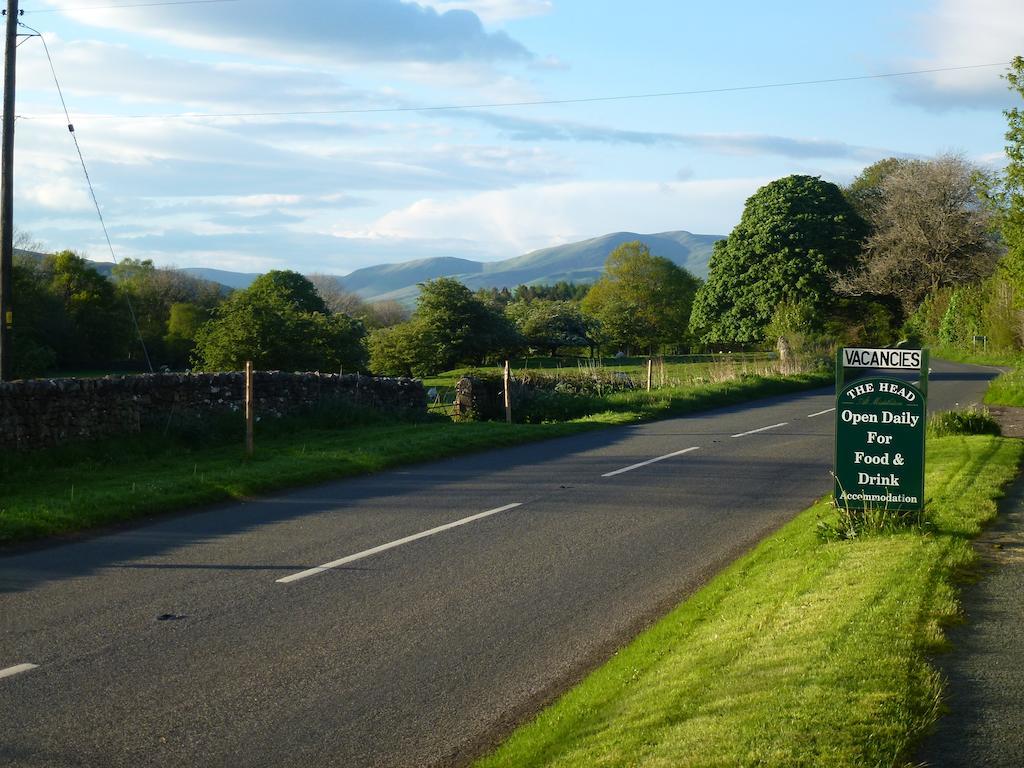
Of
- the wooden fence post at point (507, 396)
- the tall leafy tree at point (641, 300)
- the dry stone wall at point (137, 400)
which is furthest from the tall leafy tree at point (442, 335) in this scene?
the tall leafy tree at point (641, 300)

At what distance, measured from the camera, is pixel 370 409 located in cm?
2242

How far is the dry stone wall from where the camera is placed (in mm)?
15000

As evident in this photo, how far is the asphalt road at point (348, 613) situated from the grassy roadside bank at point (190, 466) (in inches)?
25.3

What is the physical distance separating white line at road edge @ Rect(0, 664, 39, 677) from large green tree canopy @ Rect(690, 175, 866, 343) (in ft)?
192

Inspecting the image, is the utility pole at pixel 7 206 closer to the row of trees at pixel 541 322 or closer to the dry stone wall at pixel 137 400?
the dry stone wall at pixel 137 400

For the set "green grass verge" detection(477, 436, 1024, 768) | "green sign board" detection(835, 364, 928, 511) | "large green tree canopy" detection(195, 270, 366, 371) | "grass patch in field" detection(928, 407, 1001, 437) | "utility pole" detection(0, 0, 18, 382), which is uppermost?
"utility pole" detection(0, 0, 18, 382)

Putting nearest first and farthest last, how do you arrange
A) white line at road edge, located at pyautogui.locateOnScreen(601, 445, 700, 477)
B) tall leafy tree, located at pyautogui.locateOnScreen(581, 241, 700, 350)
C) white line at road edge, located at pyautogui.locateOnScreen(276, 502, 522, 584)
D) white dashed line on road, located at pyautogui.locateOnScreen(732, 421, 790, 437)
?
white line at road edge, located at pyautogui.locateOnScreen(276, 502, 522, 584), white line at road edge, located at pyautogui.locateOnScreen(601, 445, 700, 477), white dashed line on road, located at pyautogui.locateOnScreen(732, 421, 790, 437), tall leafy tree, located at pyautogui.locateOnScreen(581, 241, 700, 350)

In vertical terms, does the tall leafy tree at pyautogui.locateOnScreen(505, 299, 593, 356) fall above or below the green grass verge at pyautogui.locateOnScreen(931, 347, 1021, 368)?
above

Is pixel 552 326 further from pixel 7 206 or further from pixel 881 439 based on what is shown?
pixel 881 439

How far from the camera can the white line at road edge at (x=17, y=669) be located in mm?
6324

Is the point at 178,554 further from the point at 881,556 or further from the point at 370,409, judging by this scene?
the point at 370,409

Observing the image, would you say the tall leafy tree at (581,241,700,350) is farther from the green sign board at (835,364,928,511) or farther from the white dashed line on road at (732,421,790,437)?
the green sign board at (835,364,928,511)

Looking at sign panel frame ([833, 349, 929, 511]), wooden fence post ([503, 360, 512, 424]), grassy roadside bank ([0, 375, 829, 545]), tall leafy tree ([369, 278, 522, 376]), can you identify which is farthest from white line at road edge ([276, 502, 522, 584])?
tall leafy tree ([369, 278, 522, 376])

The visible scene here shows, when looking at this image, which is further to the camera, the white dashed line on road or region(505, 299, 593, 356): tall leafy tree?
region(505, 299, 593, 356): tall leafy tree
